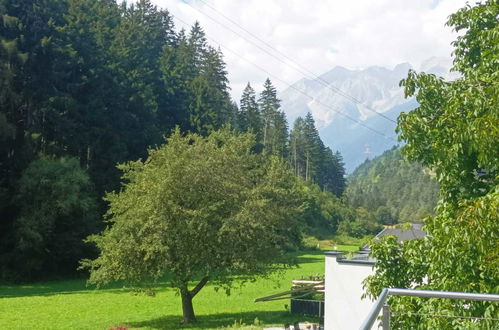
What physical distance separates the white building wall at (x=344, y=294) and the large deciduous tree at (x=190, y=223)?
5.67 metres

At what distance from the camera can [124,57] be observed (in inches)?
2393

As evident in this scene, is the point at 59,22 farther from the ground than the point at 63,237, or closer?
farther from the ground

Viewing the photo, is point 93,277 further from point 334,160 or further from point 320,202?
point 334,160

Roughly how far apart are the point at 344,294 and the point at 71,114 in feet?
122

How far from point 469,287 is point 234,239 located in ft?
55.0

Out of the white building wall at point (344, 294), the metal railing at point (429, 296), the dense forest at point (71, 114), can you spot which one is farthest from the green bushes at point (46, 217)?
the metal railing at point (429, 296)

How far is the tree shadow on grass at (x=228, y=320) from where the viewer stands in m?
23.5

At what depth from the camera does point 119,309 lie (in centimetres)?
2858

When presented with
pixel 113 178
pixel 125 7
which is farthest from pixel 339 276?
pixel 125 7

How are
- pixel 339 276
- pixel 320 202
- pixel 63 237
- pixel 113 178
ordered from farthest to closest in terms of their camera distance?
pixel 320 202
pixel 113 178
pixel 63 237
pixel 339 276

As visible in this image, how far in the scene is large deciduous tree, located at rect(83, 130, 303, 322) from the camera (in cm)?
2247

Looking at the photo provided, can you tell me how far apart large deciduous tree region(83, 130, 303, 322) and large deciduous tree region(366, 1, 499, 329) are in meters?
14.5

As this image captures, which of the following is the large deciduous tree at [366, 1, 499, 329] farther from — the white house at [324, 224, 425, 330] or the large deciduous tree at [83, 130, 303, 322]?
the large deciduous tree at [83, 130, 303, 322]

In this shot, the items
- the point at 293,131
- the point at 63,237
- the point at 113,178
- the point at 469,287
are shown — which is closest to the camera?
the point at 469,287
